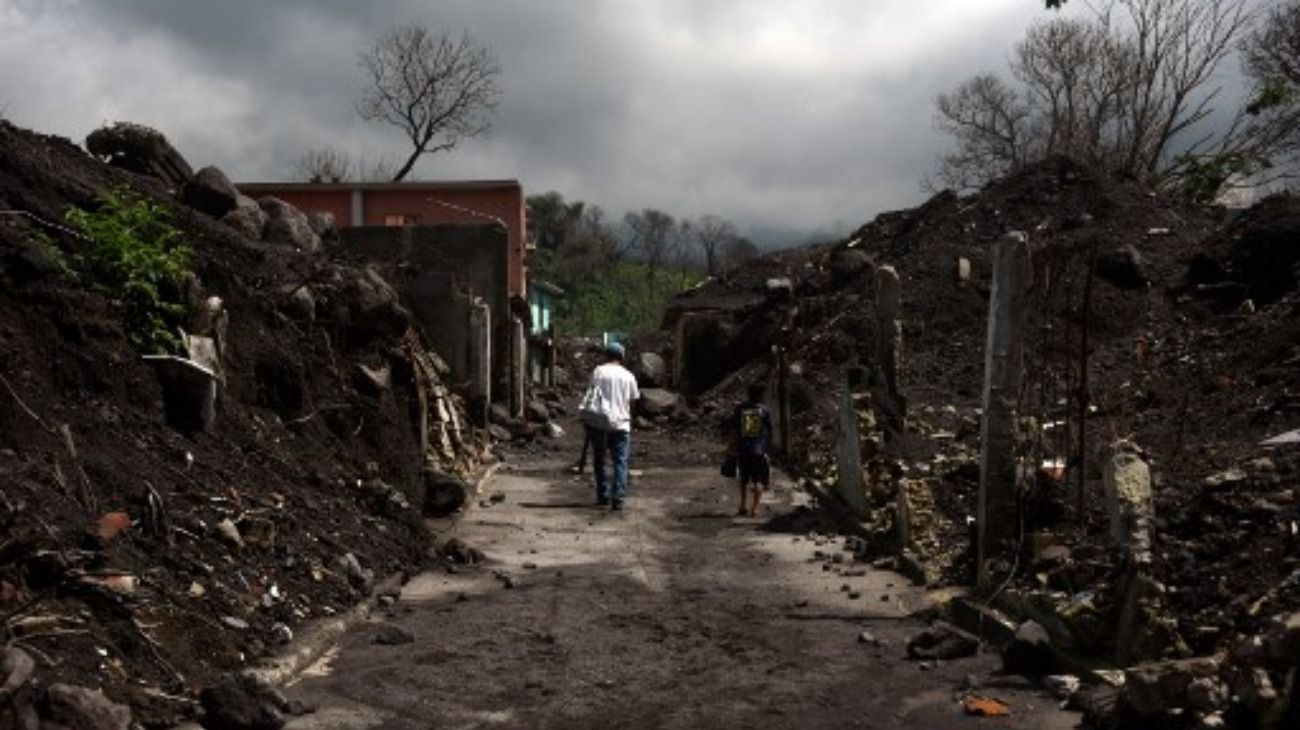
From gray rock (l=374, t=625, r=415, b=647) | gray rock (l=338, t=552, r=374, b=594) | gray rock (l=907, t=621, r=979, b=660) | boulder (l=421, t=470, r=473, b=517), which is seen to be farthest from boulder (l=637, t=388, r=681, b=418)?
gray rock (l=907, t=621, r=979, b=660)

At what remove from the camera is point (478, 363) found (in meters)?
18.9

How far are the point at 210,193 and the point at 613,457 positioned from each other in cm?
573

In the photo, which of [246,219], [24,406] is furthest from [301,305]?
[24,406]

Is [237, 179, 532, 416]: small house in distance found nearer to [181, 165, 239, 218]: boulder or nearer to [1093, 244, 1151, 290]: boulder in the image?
[181, 165, 239, 218]: boulder

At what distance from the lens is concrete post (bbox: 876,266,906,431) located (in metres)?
15.5

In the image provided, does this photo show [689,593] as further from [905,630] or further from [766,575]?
[905,630]

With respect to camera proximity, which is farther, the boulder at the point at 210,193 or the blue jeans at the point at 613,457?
the boulder at the point at 210,193

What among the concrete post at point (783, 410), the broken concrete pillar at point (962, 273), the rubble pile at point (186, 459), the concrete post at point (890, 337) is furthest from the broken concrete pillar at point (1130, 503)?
the broken concrete pillar at point (962, 273)

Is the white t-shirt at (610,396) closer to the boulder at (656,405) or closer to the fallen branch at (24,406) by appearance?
the fallen branch at (24,406)

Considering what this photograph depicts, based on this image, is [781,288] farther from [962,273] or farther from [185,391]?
[185,391]

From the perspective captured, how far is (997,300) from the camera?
8.83 m

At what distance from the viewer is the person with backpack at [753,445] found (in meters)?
13.5

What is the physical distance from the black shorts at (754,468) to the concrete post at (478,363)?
606cm

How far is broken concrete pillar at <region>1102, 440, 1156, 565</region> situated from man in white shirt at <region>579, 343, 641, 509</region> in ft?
22.3
